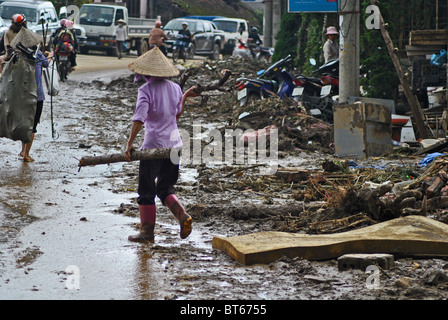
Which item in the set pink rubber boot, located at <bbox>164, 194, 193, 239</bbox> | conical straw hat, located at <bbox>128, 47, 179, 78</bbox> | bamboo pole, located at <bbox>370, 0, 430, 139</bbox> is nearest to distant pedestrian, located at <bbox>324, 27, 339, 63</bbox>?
bamboo pole, located at <bbox>370, 0, 430, 139</bbox>

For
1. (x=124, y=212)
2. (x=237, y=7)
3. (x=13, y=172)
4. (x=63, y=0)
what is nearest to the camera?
(x=124, y=212)

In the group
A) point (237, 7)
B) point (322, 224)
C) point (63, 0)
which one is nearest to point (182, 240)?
point (322, 224)

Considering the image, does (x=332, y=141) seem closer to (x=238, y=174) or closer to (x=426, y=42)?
(x=238, y=174)

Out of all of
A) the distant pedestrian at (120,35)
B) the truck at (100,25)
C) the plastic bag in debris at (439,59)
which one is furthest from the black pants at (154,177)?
the truck at (100,25)

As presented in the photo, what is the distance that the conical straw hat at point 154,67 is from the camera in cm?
642

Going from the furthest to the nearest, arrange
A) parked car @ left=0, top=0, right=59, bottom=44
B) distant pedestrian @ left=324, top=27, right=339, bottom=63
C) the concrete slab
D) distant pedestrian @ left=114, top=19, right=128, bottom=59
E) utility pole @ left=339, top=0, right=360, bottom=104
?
distant pedestrian @ left=114, top=19, right=128, bottom=59 < parked car @ left=0, top=0, right=59, bottom=44 < distant pedestrian @ left=324, top=27, right=339, bottom=63 < utility pole @ left=339, top=0, right=360, bottom=104 < the concrete slab

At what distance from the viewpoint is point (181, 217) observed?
6371 mm

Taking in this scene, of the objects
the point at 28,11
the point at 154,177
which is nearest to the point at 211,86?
the point at 154,177

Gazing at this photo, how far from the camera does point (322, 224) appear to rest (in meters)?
6.85

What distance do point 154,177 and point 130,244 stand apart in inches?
25.0

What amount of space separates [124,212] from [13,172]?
2.55 metres

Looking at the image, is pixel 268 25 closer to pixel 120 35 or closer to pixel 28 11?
pixel 120 35

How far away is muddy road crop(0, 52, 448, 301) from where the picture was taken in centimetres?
491

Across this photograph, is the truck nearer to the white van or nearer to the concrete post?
the white van
